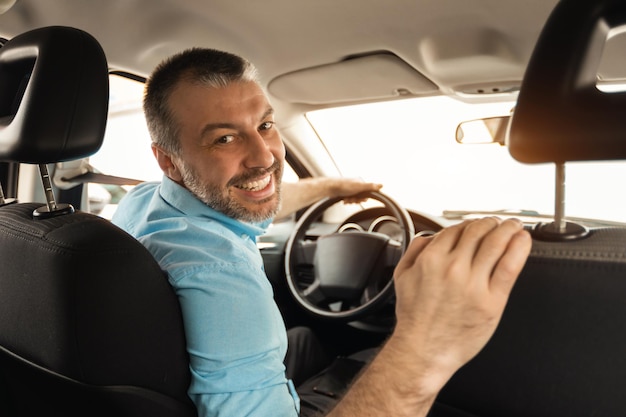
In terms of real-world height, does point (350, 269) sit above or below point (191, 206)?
below

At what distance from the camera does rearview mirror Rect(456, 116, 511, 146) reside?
1.51 metres

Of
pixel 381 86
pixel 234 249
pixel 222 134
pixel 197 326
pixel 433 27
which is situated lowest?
pixel 197 326

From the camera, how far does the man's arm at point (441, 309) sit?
2.67 feet

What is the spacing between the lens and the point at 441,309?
865mm

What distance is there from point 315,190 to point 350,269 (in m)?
0.45

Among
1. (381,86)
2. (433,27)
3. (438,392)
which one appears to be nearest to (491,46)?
(433,27)

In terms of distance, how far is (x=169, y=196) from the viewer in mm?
1532

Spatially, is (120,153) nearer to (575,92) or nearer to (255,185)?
(255,185)

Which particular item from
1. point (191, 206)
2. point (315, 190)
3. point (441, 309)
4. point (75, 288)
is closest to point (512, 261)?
point (441, 309)

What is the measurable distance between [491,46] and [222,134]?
107 cm

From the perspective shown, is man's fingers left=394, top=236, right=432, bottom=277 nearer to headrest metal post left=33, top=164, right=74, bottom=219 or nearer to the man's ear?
headrest metal post left=33, top=164, right=74, bottom=219

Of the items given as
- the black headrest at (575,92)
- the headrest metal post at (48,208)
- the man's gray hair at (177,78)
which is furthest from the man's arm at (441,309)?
the man's gray hair at (177,78)

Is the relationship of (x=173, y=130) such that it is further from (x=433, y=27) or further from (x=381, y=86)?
(x=381, y=86)

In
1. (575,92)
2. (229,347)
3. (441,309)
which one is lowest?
(229,347)
